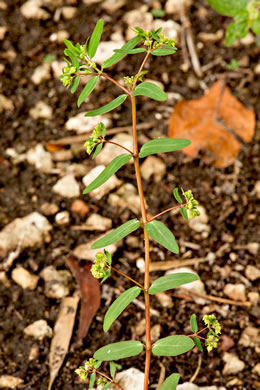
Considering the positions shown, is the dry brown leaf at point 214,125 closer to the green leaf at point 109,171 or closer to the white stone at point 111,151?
the white stone at point 111,151

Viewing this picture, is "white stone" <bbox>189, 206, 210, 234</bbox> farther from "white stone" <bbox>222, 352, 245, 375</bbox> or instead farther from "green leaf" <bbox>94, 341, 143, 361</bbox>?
"green leaf" <bbox>94, 341, 143, 361</bbox>

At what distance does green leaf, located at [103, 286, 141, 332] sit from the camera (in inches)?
60.1

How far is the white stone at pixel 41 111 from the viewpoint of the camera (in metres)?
2.95

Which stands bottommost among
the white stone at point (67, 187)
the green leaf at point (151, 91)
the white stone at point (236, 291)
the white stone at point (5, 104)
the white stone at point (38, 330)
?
the white stone at point (236, 291)

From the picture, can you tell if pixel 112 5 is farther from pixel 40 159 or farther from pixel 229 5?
pixel 40 159

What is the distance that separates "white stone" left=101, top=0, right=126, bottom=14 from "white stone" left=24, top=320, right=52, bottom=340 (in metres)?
2.15

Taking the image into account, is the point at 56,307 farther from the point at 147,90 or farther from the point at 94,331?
the point at 147,90

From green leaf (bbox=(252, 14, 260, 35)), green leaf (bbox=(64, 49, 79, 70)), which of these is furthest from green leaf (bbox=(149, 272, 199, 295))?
green leaf (bbox=(252, 14, 260, 35))

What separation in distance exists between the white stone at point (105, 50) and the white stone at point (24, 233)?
3.71 ft

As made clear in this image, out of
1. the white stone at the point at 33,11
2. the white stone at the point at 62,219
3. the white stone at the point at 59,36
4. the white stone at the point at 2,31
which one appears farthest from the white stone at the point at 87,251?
the white stone at the point at 33,11

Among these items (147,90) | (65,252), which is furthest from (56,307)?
(147,90)

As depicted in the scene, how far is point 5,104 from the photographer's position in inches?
117

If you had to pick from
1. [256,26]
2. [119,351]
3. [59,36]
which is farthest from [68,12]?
[119,351]

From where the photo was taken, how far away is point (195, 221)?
255cm
